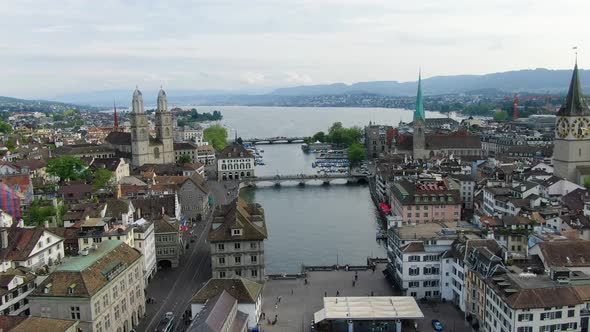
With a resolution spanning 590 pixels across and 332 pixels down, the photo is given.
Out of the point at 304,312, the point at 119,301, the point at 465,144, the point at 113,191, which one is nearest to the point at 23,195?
the point at 113,191

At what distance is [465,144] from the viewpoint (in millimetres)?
100625

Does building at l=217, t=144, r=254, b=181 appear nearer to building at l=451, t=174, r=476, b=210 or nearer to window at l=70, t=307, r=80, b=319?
building at l=451, t=174, r=476, b=210

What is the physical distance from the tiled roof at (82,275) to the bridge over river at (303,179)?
54974mm

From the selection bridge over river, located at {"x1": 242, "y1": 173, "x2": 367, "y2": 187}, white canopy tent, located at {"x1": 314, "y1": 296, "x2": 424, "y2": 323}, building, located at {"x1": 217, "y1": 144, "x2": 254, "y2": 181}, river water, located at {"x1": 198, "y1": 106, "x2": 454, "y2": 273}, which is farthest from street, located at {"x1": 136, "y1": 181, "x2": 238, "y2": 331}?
building, located at {"x1": 217, "y1": 144, "x2": 254, "y2": 181}

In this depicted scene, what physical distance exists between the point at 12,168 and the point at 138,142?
2083 cm

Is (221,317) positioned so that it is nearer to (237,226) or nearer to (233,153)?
(237,226)

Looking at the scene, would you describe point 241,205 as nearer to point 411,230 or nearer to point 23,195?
point 411,230

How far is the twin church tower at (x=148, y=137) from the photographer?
86.0 m

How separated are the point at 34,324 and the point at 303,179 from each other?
64.7 metres

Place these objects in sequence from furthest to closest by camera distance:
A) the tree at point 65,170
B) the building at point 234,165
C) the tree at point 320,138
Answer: the tree at point 320,138 < the building at point 234,165 < the tree at point 65,170

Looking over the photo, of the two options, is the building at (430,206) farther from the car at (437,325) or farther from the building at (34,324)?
the building at (34,324)

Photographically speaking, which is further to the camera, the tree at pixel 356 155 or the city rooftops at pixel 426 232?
the tree at pixel 356 155

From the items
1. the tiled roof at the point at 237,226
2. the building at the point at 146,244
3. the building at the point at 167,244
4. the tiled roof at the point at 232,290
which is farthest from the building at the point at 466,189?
the tiled roof at the point at 232,290

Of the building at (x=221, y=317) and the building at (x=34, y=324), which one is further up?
the building at (x=34, y=324)
